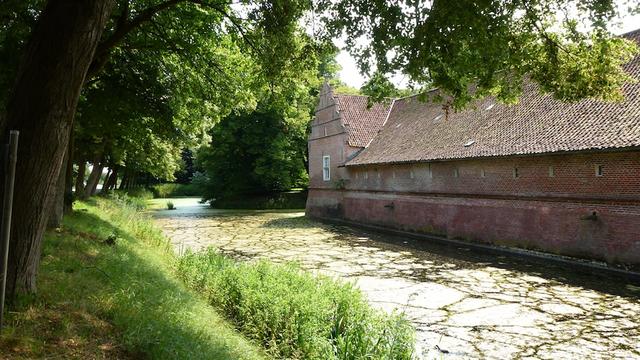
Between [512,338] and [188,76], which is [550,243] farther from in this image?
[188,76]

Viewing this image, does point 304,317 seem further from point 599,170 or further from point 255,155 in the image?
point 255,155

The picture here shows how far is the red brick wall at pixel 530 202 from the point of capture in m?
11.7

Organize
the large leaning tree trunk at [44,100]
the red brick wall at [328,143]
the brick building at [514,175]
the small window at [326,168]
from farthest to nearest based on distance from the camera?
the small window at [326,168] < the red brick wall at [328,143] < the brick building at [514,175] < the large leaning tree trunk at [44,100]

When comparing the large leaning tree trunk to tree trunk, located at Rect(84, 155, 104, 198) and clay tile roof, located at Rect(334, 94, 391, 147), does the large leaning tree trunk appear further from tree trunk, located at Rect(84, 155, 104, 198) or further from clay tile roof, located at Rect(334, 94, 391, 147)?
clay tile roof, located at Rect(334, 94, 391, 147)

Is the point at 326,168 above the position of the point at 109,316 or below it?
above

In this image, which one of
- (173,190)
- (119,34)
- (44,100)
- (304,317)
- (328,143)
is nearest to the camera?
(44,100)

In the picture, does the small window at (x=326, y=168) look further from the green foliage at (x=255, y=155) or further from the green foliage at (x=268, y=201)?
the green foliage at (x=268, y=201)

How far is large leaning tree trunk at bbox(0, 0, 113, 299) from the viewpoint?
14.1 ft

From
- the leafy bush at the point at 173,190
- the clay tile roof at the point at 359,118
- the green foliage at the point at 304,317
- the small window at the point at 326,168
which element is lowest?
the green foliage at the point at 304,317

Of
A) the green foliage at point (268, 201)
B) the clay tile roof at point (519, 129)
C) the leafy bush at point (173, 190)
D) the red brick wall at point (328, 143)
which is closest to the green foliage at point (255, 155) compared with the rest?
the green foliage at point (268, 201)

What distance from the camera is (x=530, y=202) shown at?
47.2 feet

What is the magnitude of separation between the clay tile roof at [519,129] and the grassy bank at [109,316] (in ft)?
20.6

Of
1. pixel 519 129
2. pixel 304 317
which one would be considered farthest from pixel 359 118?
pixel 304 317

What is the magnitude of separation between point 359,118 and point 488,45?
70.6 feet
